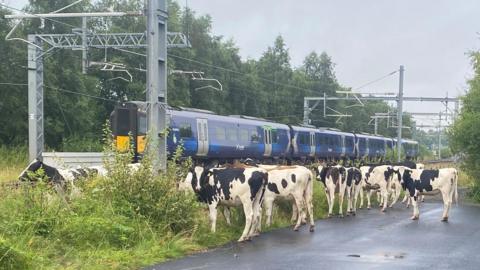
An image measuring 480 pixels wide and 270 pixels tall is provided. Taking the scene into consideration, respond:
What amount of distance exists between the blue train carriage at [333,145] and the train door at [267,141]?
8768 millimetres

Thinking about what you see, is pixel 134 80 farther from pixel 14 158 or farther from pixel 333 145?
pixel 14 158

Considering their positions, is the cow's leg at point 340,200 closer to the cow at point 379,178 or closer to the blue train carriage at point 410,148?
the cow at point 379,178

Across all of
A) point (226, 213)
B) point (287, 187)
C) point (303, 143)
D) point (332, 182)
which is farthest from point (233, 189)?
point (303, 143)

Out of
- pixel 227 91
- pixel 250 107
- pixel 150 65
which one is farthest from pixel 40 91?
pixel 250 107

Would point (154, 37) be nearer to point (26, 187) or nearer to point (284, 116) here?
point (26, 187)

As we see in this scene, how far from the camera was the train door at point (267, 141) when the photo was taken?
4025 cm

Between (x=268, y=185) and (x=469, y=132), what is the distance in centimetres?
1489

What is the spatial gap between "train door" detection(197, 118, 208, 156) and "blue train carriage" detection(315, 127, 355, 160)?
1771 centimetres

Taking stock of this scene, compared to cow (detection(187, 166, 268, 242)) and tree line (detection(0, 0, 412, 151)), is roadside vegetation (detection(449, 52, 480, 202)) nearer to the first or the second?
cow (detection(187, 166, 268, 242))

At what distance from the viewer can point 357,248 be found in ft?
40.4

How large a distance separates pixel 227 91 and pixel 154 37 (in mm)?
53296

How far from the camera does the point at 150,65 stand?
15.4m

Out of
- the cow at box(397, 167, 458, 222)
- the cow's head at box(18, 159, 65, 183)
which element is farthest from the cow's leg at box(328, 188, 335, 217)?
the cow's head at box(18, 159, 65, 183)

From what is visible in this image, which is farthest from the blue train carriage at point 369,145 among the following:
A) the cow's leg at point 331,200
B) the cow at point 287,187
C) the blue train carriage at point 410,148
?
the cow at point 287,187
